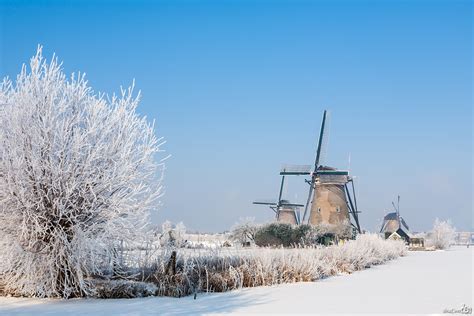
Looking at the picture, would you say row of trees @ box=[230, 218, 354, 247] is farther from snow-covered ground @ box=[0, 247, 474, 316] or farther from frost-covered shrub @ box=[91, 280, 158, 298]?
frost-covered shrub @ box=[91, 280, 158, 298]

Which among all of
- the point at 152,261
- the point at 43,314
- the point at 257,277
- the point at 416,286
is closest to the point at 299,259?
the point at 257,277

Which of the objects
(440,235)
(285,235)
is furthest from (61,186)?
(440,235)

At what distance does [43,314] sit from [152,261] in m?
3.81

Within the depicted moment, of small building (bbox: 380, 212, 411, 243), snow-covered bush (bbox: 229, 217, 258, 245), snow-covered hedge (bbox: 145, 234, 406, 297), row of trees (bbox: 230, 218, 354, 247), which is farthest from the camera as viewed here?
small building (bbox: 380, 212, 411, 243)

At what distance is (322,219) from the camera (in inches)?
1795

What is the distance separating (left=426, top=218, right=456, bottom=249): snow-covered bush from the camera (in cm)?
5812

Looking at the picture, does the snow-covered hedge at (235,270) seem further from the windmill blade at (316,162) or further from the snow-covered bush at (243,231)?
the windmill blade at (316,162)

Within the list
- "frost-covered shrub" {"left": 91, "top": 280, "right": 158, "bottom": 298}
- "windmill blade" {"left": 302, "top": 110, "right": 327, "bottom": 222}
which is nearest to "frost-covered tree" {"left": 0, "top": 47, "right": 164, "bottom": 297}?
"frost-covered shrub" {"left": 91, "top": 280, "right": 158, "bottom": 298}

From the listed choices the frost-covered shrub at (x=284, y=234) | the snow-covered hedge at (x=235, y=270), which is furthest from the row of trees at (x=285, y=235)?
the snow-covered hedge at (x=235, y=270)

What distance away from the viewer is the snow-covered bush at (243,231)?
41.7m

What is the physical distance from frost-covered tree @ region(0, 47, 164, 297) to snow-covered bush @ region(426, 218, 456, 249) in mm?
53836

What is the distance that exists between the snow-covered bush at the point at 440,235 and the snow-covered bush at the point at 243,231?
25552mm

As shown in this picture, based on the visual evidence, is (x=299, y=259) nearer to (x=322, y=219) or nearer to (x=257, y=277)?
(x=257, y=277)

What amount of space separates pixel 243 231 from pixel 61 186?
113 ft
